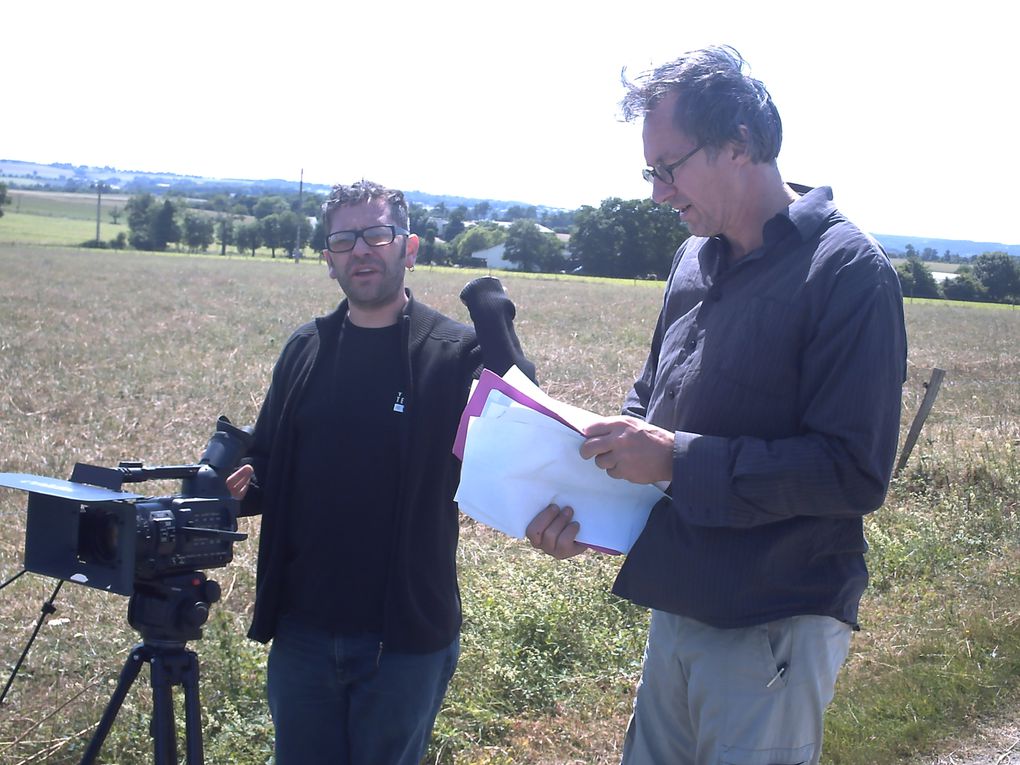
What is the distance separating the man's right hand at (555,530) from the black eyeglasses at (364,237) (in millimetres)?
1055

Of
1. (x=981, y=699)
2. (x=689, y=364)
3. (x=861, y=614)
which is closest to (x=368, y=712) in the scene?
(x=689, y=364)

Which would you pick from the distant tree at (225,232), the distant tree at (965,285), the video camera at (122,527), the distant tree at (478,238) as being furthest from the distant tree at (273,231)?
the video camera at (122,527)

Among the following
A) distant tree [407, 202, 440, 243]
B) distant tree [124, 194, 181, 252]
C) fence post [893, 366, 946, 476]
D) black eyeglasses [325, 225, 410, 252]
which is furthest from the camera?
distant tree [124, 194, 181, 252]

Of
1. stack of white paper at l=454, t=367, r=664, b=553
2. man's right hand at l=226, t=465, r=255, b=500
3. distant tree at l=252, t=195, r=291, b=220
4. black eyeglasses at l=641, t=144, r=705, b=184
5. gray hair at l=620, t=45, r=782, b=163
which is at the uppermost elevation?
distant tree at l=252, t=195, r=291, b=220

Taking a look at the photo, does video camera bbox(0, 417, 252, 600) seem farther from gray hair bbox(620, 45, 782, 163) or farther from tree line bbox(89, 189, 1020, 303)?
gray hair bbox(620, 45, 782, 163)

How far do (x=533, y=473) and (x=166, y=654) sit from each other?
36.5 inches

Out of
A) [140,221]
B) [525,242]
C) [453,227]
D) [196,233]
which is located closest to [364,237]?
[525,242]

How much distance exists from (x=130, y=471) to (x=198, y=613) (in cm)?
36

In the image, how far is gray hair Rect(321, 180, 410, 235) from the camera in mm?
2889

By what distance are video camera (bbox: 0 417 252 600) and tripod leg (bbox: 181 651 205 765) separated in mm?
224

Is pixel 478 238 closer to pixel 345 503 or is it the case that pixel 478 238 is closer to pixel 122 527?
pixel 345 503

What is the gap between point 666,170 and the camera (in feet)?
7.09

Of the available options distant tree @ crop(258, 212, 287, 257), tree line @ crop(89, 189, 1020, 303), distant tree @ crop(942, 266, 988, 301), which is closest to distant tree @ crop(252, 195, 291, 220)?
tree line @ crop(89, 189, 1020, 303)

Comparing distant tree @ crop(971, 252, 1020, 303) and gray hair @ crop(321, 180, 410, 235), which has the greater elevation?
distant tree @ crop(971, 252, 1020, 303)
